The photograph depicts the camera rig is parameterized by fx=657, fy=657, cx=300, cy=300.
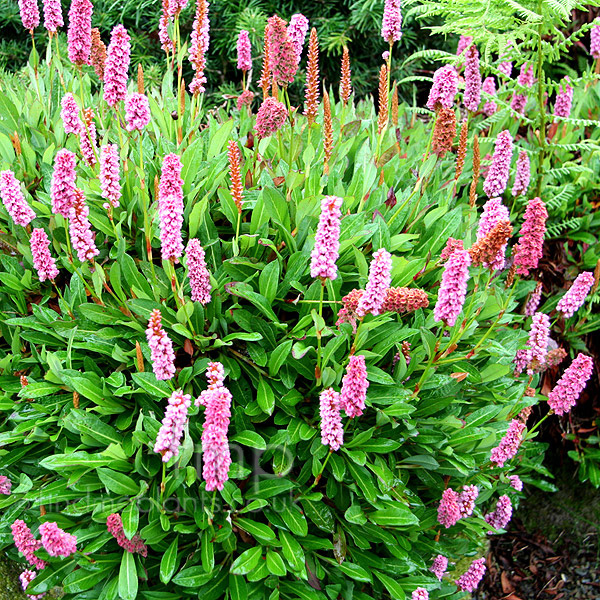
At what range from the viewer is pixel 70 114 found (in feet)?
8.55

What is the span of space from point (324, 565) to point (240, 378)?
86 centimetres

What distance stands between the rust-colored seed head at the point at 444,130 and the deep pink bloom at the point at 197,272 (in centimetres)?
137

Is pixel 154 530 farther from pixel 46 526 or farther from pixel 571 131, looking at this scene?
pixel 571 131

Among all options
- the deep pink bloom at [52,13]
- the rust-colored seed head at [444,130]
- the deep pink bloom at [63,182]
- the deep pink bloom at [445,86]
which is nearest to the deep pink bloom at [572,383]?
the rust-colored seed head at [444,130]

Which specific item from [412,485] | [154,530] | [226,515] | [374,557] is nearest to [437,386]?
[412,485]

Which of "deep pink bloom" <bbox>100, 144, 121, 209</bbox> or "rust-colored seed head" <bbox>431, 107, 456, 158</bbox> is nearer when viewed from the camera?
"deep pink bloom" <bbox>100, 144, 121, 209</bbox>

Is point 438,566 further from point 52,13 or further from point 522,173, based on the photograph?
point 52,13

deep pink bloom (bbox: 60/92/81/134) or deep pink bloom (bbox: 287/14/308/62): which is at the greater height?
deep pink bloom (bbox: 287/14/308/62)

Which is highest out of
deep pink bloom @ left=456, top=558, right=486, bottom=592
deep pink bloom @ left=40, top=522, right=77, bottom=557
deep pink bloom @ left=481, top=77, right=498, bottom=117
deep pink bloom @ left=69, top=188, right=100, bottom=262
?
deep pink bloom @ left=481, top=77, right=498, bottom=117

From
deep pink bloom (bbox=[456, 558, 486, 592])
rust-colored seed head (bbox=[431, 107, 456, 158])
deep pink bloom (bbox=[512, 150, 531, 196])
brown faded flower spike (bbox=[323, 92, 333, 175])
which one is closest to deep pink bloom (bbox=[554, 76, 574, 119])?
deep pink bloom (bbox=[512, 150, 531, 196])

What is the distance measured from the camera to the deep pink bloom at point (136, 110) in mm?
2572

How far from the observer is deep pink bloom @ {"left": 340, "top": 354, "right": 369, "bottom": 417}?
7.17ft

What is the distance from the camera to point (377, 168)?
3.21 meters

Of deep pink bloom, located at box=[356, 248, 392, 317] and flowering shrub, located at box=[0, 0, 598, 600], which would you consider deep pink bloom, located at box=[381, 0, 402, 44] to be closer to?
flowering shrub, located at box=[0, 0, 598, 600]
